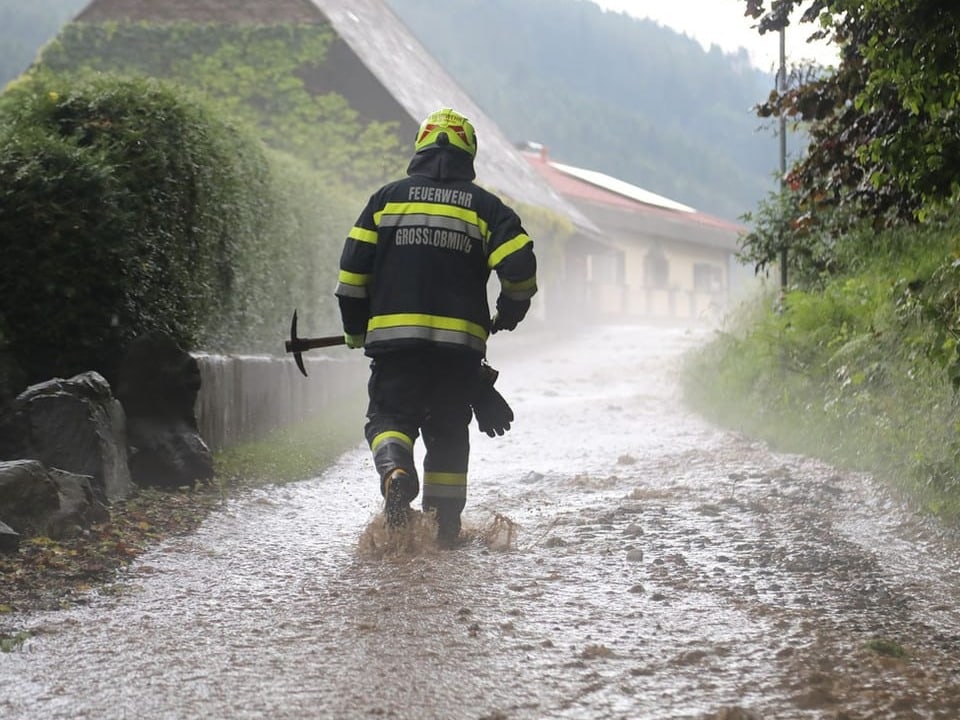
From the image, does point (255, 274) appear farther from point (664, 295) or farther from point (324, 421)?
point (664, 295)

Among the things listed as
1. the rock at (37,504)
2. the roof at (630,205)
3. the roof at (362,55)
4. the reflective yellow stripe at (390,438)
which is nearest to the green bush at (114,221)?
the rock at (37,504)

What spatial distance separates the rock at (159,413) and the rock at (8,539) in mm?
2101

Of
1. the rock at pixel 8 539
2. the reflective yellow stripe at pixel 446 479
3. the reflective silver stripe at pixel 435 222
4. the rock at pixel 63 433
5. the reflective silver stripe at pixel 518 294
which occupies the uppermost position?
the reflective silver stripe at pixel 435 222

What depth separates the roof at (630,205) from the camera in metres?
40.7

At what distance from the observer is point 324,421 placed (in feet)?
43.2

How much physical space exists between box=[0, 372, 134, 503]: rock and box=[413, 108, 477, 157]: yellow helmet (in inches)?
95.1

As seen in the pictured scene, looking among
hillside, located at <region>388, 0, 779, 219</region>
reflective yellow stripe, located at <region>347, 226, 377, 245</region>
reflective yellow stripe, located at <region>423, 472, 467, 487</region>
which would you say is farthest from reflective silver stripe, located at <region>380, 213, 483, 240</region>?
hillside, located at <region>388, 0, 779, 219</region>

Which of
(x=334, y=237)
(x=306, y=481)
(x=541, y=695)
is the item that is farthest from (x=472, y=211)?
(x=334, y=237)

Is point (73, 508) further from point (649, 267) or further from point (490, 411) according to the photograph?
point (649, 267)

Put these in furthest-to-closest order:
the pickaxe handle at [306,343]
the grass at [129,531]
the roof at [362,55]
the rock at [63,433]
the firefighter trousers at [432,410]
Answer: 1. the roof at [362,55]
2. the rock at [63,433]
3. the pickaxe handle at [306,343]
4. the firefighter trousers at [432,410]
5. the grass at [129,531]

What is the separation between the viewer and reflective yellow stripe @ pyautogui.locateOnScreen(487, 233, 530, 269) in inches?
232

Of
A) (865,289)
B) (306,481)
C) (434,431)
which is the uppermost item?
(865,289)

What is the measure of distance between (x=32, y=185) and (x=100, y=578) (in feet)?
10.4

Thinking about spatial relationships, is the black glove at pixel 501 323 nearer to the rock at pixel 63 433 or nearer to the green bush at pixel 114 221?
the rock at pixel 63 433
